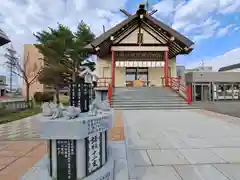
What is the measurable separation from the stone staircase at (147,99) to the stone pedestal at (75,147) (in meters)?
9.55

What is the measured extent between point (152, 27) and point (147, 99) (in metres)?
7.54

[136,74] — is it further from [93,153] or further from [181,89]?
[93,153]

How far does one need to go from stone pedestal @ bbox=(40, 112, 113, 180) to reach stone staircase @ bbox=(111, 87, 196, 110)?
9552 mm

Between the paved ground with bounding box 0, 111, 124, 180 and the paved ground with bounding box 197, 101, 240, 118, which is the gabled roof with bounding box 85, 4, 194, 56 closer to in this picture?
the paved ground with bounding box 197, 101, 240, 118

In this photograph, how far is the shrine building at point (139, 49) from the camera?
16.0m

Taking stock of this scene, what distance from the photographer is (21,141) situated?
474 cm

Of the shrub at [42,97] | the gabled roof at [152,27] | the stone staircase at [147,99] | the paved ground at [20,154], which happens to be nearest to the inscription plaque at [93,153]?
the paved ground at [20,154]

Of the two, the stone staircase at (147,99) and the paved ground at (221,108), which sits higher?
the stone staircase at (147,99)

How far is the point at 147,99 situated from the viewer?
13.2 m

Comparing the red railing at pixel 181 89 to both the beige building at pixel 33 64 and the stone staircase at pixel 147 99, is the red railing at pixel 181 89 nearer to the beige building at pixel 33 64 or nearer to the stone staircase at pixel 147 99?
the stone staircase at pixel 147 99

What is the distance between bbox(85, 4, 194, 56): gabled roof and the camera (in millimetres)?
15539

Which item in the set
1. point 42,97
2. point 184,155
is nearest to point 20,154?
point 184,155

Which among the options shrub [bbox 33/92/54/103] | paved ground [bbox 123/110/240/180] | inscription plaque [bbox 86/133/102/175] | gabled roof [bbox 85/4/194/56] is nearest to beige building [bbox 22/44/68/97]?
shrub [bbox 33/92/54/103]

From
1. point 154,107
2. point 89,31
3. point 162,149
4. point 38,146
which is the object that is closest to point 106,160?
point 162,149
